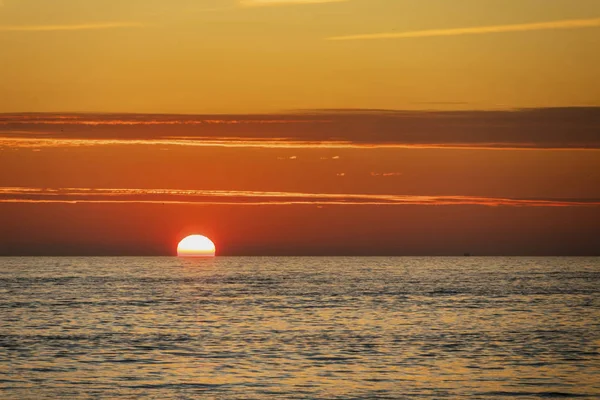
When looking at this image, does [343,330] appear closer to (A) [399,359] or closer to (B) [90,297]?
(A) [399,359]

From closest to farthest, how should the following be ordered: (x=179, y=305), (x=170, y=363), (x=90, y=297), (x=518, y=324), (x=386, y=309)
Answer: (x=170, y=363), (x=518, y=324), (x=386, y=309), (x=179, y=305), (x=90, y=297)

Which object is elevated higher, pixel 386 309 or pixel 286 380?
pixel 386 309

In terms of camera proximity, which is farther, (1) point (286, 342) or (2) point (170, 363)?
(1) point (286, 342)

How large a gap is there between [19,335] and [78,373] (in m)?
18.6

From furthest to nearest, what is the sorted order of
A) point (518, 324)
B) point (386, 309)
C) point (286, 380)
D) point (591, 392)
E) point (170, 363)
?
point (386, 309) < point (518, 324) < point (170, 363) < point (286, 380) < point (591, 392)

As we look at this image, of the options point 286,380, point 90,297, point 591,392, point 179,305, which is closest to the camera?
point 591,392

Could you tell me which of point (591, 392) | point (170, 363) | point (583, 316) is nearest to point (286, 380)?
point (170, 363)

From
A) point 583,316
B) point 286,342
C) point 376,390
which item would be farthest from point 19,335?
point 583,316

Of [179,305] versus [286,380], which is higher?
[179,305]

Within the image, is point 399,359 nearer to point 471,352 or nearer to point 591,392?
point 471,352

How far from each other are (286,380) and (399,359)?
9.05 meters

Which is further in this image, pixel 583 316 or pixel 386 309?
pixel 386 309

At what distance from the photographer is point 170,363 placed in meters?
52.1

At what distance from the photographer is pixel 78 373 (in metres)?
49.0
